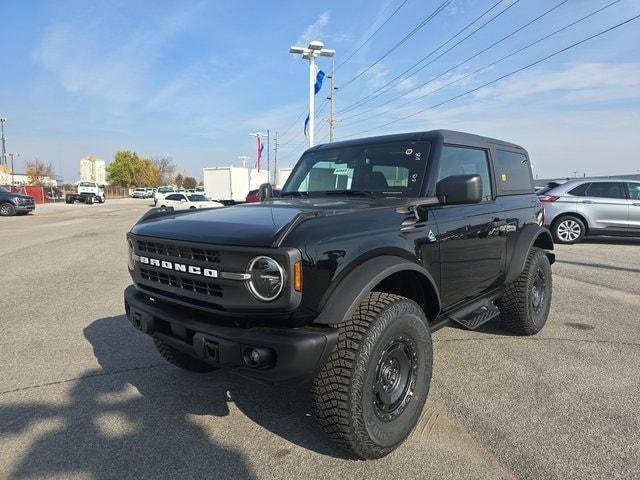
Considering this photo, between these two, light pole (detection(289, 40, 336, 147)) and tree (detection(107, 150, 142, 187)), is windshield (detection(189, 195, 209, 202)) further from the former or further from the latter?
tree (detection(107, 150, 142, 187))

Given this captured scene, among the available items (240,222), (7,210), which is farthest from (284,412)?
(7,210)

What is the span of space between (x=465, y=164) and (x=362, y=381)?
224 cm

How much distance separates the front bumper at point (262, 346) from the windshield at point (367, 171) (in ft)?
4.99

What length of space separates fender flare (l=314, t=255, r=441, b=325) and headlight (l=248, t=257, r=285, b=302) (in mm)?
266

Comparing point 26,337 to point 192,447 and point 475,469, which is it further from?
point 475,469

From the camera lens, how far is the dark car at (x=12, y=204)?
2427 centimetres

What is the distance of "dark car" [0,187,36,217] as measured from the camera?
79.6 ft

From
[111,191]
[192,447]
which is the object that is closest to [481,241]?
[192,447]

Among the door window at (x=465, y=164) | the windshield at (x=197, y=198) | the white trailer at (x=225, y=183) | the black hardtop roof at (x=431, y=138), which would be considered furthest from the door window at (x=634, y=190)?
the white trailer at (x=225, y=183)

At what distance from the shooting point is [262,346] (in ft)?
7.29

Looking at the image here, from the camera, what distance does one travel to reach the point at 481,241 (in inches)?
149

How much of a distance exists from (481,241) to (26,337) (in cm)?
445

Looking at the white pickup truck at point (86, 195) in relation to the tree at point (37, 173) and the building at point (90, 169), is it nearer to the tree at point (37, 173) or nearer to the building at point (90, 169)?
the tree at point (37, 173)

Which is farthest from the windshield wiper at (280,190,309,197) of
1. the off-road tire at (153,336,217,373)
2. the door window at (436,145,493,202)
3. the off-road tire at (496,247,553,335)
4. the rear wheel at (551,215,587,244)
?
the rear wheel at (551,215,587,244)
